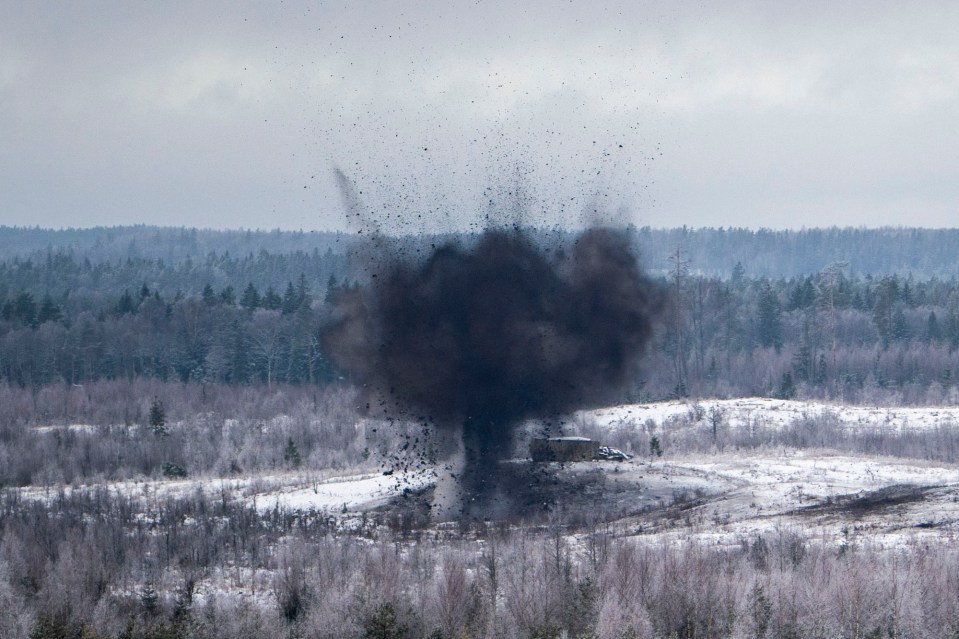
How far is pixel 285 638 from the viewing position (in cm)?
2059

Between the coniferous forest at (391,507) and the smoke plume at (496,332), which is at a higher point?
the smoke plume at (496,332)

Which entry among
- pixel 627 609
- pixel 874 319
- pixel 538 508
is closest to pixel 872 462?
pixel 538 508

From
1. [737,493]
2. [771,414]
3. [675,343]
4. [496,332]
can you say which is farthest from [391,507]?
[675,343]

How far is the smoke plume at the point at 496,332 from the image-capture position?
4012 centimetres

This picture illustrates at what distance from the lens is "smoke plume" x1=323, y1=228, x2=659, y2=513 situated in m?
40.1

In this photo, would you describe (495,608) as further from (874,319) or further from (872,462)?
(874,319)

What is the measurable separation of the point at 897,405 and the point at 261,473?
175 feet

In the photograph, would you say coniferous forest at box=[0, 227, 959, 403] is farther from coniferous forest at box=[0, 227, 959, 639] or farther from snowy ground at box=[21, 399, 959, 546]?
snowy ground at box=[21, 399, 959, 546]

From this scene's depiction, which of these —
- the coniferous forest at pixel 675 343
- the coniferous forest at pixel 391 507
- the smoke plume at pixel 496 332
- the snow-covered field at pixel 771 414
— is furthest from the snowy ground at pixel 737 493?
the coniferous forest at pixel 675 343

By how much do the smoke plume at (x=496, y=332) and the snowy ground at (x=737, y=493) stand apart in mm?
3397

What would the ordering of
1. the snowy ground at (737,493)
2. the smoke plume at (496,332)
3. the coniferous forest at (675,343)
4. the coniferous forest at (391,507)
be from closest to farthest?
the coniferous forest at (391,507)
the snowy ground at (737,493)
the smoke plume at (496,332)
the coniferous forest at (675,343)

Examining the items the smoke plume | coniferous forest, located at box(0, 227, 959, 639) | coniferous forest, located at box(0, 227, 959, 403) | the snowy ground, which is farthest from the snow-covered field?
the smoke plume

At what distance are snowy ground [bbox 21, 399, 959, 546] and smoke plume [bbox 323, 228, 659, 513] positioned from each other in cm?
340

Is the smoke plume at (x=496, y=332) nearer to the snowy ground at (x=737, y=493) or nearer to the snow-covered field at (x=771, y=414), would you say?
the snowy ground at (x=737, y=493)
